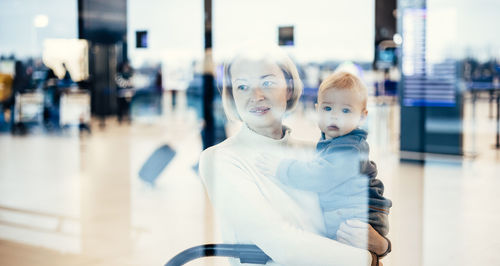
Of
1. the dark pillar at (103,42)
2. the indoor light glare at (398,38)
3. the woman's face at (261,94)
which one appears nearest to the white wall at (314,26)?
the woman's face at (261,94)

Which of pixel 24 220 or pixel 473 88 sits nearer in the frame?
pixel 24 220

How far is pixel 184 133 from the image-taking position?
30.5 ft

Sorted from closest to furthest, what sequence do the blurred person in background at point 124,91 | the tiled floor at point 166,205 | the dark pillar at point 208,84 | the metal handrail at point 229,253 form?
the metal handrail at point 229,253 < the dark pillar at point 208,84 < the tiled floor at point 166,205 < the blurred person in background at point 124,91

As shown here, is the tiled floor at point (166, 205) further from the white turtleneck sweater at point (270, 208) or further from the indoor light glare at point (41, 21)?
the indoor light glare at point (41, 21)

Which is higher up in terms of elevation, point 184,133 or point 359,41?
point 359,41

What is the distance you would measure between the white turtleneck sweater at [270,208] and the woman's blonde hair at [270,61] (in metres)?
0.10

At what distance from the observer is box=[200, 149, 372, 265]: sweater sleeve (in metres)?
1.79

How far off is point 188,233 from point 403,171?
2.87m

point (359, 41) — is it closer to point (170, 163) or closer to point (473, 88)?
point (473, 88)

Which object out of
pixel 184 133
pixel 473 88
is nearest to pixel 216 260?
pixel 473 88

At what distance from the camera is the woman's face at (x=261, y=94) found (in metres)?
1.82

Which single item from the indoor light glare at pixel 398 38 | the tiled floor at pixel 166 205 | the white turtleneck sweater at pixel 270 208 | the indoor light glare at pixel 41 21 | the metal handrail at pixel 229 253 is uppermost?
the indoor light glare at pixel 41 21

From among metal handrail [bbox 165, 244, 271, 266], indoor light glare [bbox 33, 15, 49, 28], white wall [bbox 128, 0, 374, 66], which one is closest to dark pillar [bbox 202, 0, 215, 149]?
white wall [bbox 128, 0, 374, 66]

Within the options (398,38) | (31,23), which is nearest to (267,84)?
(31,23)
